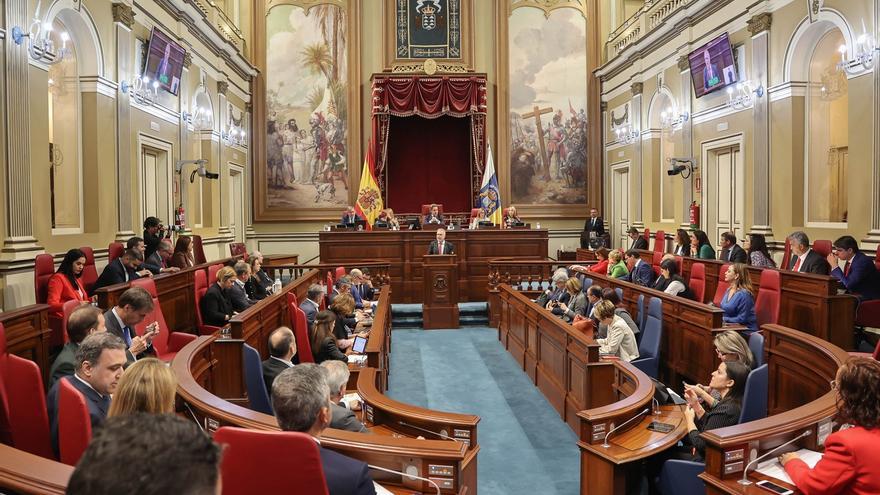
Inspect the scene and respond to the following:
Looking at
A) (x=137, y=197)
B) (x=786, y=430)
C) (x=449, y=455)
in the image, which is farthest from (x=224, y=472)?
(x=137, y=197)

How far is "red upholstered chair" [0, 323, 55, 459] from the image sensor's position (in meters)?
2.84

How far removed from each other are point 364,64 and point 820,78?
10.6 m

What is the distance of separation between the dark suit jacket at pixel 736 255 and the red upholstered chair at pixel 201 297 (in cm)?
647

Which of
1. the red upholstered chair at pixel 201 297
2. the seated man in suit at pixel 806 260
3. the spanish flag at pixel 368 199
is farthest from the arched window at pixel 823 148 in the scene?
the red upholstered chair at pixel 201 297

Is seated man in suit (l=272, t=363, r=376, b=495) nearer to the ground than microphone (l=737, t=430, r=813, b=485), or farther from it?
farther from it

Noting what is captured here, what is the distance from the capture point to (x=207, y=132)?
1312 centimetres

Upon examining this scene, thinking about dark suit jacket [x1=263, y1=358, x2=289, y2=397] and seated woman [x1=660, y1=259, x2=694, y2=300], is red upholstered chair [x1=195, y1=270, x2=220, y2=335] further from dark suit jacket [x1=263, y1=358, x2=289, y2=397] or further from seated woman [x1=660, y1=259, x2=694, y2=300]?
seated woman [x1=660, y1=259, x2=694, y2=300]

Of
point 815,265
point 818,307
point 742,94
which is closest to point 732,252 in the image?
point 815,265

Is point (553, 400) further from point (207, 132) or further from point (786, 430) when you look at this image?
point (207, 132)

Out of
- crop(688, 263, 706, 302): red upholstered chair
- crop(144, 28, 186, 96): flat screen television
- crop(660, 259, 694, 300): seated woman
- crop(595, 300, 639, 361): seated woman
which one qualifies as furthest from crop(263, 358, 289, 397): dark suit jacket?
crop(144, 28, 186, 96): flat screen television

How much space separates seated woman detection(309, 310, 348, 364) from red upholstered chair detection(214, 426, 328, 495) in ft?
11.0

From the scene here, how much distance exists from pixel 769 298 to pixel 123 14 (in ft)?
30.4

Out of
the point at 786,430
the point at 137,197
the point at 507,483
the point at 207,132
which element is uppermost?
the point at 207,132

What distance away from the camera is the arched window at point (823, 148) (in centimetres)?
941
